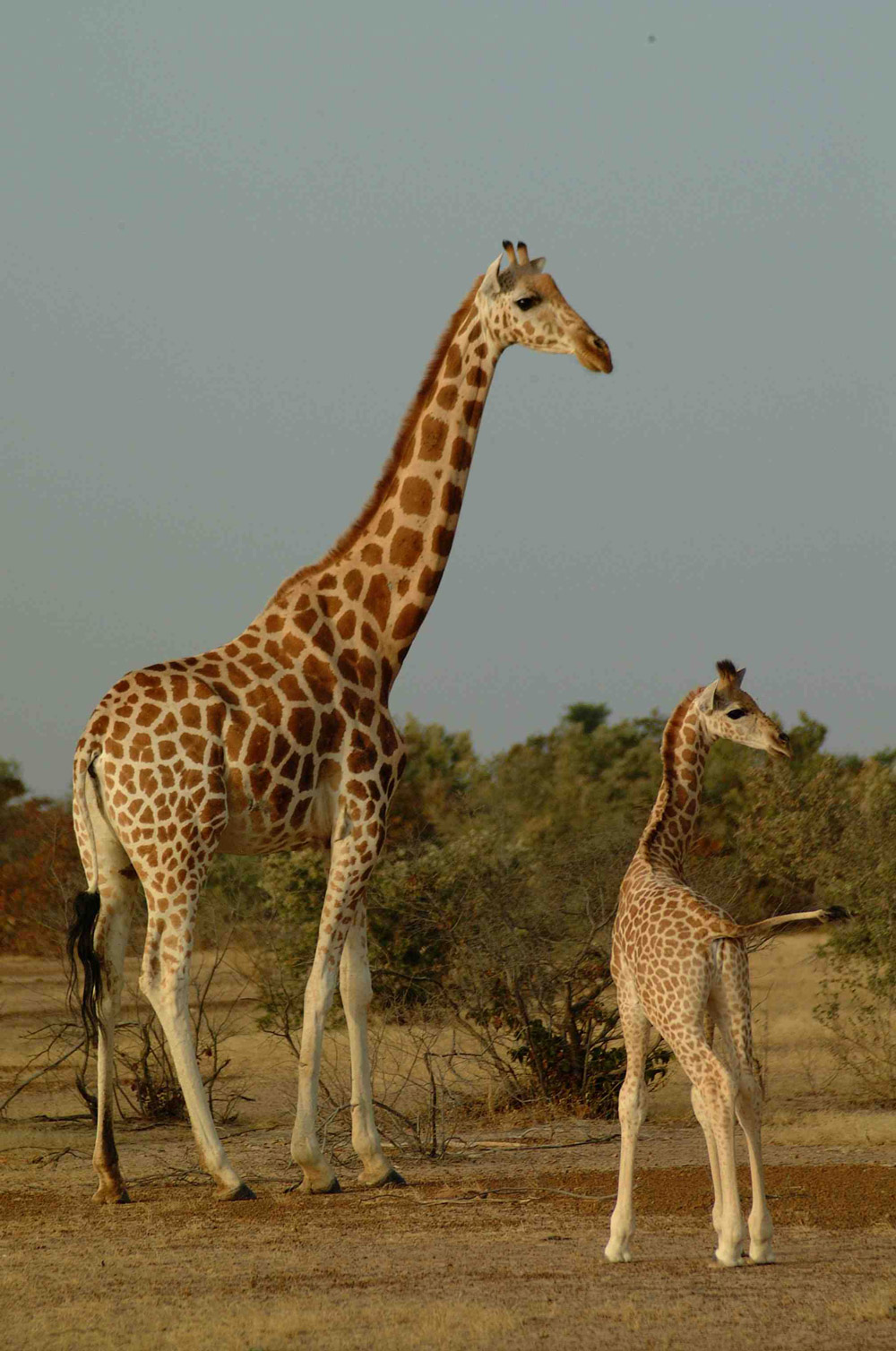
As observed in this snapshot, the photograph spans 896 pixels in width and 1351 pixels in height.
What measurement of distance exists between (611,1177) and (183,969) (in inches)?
105

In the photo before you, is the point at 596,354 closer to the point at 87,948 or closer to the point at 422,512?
the point at 422,512

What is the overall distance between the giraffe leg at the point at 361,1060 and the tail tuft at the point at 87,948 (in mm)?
1381

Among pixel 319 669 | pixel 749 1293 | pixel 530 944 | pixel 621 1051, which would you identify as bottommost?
pixel 749 1293

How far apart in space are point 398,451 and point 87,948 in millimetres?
3435

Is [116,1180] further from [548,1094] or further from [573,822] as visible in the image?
[573,822]

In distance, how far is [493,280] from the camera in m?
9.62

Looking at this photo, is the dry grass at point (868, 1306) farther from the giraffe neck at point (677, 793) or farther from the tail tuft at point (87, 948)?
the tail tuft at point (87, 948)

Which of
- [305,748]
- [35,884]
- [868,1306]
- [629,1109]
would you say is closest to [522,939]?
[305,748]

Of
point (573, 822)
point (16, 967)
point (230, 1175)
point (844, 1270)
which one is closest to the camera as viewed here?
point (844, 1270)

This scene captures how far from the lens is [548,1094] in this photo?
12.2 meters

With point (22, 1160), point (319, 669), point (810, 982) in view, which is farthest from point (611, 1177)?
point (810, 982)

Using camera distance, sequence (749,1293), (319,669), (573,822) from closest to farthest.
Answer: (749,1293), (319,669), (573,822)

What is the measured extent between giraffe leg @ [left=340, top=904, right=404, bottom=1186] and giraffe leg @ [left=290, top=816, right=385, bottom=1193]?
2 cm

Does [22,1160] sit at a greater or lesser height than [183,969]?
lesser
